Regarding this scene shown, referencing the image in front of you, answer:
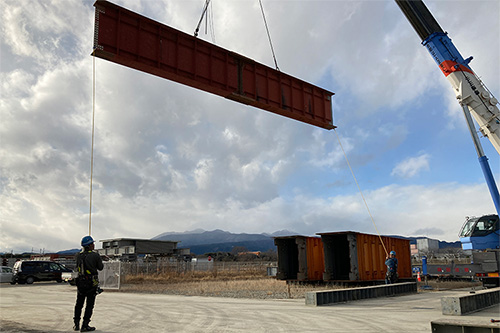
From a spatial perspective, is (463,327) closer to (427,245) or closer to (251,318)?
(251,318)

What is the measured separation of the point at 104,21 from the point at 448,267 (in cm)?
1693

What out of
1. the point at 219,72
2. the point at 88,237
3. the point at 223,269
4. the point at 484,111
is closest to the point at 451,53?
the point at 484,111

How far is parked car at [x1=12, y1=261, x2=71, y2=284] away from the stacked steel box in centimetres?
1768

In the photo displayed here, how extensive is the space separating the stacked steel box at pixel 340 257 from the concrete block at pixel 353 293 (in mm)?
2451

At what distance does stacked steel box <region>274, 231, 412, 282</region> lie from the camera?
55.4 feet

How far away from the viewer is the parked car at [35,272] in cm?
2680

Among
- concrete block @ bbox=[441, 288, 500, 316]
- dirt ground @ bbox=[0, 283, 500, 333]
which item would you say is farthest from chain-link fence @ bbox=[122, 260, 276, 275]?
concrete block @ bbox=[441, 288, 500, 316]

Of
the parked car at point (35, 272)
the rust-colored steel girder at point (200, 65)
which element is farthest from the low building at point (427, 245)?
the rust-colored steel girder at point (200, 65)

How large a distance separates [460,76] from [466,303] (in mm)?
9995

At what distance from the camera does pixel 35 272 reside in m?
27.4

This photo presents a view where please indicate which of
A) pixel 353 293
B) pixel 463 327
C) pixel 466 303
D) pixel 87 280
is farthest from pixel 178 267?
pixel 463 327

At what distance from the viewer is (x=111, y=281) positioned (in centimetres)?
2141

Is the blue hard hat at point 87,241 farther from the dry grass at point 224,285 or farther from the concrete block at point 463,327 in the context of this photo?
the dry grass at point 224,285

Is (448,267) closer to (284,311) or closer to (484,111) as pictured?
(484,111)
